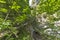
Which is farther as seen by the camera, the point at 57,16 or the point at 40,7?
the point at 57,16

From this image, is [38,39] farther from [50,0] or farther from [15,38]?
[50,0]

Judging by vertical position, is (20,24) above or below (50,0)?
below

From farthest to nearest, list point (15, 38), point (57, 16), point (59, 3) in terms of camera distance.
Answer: point (57, 16) < point (15, 38) < point (59, 3)

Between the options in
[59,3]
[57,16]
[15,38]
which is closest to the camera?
[59,3]

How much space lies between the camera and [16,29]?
5.72 feet

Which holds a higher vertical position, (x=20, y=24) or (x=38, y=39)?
(x=20, y=24)

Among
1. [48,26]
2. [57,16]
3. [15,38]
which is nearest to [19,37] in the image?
[15,38]

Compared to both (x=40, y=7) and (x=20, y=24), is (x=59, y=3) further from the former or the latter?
(x=20, y=24)

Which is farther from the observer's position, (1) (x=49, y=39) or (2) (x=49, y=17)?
(2) (x=49, y=17)

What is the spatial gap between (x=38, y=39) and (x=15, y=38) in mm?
259

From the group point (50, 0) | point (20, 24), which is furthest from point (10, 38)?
point (50, 0)

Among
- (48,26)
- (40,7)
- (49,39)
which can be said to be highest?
(40,7)

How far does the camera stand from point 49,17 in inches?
74.9

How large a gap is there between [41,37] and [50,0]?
17.2 inches
